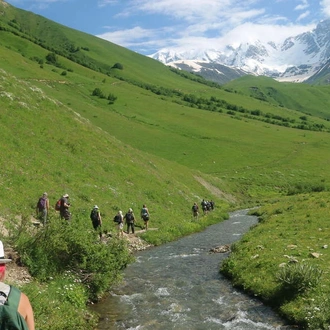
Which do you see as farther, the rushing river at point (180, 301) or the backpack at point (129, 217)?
the backpack at point (129, 217)

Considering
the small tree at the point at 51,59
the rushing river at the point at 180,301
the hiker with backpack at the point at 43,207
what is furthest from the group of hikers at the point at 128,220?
the small tree at the point at 51,59

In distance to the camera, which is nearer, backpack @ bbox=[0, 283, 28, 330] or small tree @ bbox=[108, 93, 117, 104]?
backpack @ bbox=[0, 283, 28, 330]

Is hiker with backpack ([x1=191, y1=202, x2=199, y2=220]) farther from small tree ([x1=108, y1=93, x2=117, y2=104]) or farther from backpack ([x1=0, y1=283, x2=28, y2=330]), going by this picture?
small tree ([x1=108, y1=93, x2=117, y2=104])

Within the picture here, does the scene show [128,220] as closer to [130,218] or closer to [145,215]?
[130,218]

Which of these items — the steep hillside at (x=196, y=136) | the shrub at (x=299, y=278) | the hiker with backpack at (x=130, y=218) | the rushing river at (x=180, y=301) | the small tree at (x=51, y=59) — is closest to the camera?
the rushing river at (x=180, y=301)

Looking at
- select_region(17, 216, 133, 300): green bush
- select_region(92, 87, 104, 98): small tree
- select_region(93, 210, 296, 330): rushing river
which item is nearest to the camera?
select_region(93, 210, 296, 330): rushing river

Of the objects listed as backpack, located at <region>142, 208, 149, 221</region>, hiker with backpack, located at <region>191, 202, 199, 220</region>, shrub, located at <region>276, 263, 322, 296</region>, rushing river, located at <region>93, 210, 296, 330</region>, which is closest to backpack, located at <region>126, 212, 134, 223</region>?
backpack, located at <region>142, 208, 149, 221</region>

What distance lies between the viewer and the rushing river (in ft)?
54.8

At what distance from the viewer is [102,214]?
37.3 metres

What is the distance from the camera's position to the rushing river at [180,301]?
16703 millimetres

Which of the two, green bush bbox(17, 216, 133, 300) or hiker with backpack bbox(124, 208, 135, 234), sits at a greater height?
green bush bbox(17, 216, 133, 300)

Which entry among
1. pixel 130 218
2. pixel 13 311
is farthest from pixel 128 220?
pixel 13 311

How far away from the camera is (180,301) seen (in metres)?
19.4

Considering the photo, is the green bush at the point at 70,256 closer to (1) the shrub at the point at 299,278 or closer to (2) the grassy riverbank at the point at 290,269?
(2) the grassy riverbank at the point at 290,269
